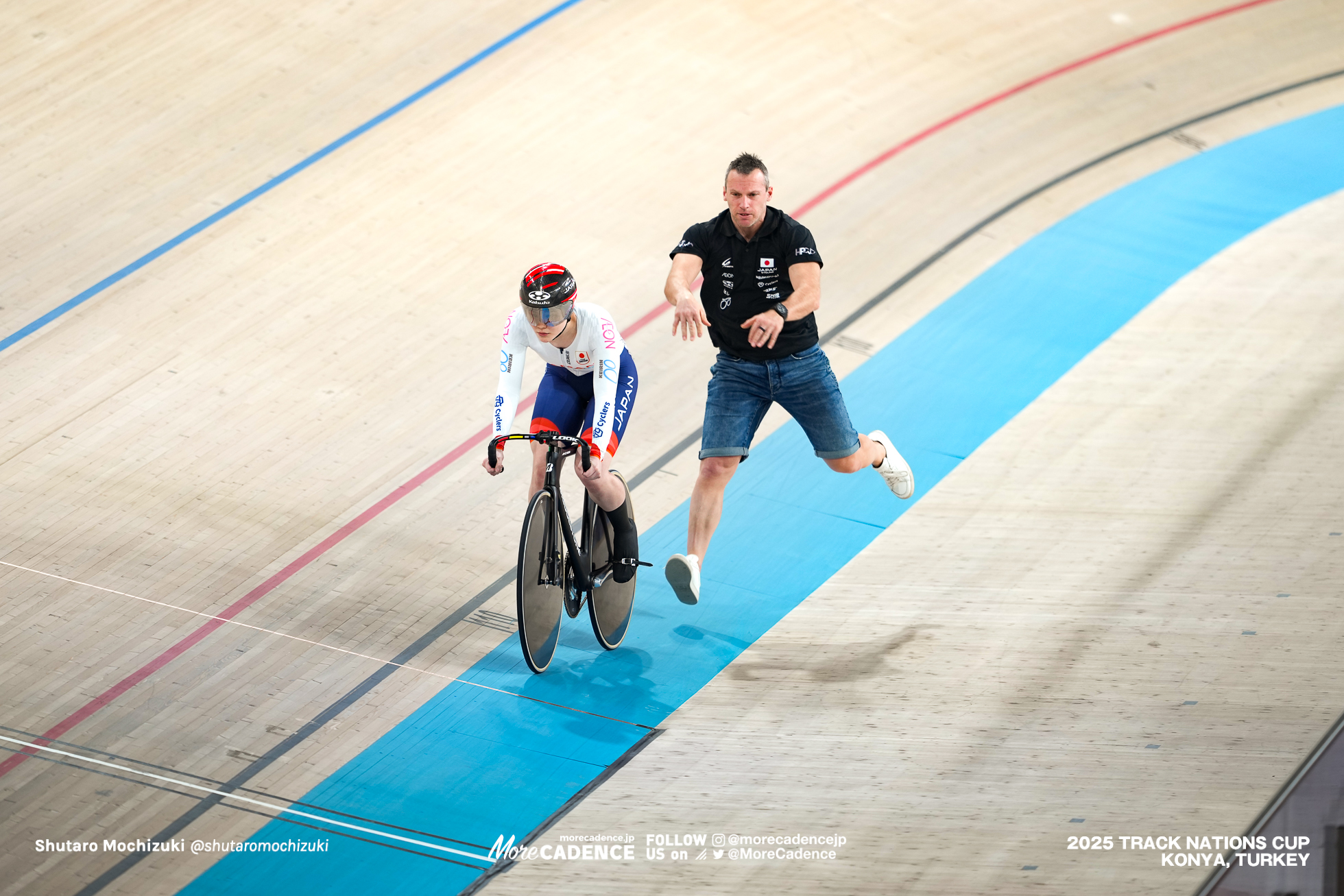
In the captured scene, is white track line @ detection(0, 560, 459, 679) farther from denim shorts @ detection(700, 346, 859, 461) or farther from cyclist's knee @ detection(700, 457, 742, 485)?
denim shorts @ detection(700, 346, 859, 461)

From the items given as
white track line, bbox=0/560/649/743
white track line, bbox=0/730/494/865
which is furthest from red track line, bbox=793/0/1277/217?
white track line, bbox=0/730/494/865

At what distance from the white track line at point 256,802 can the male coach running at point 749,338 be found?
44.9 inches

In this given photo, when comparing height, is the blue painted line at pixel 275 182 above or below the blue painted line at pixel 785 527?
above

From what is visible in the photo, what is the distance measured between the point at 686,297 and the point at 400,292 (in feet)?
8.94

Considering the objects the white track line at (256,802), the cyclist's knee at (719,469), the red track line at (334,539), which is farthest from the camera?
the cyclist's knee at (719,469)

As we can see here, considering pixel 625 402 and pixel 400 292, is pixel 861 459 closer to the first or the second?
pixel 625 402

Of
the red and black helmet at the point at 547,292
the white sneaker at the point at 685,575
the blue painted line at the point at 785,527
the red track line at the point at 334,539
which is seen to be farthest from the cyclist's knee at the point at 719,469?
the red track line at the point at 334,539

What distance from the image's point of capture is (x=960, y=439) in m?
5.40

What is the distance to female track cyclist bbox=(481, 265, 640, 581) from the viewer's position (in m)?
3.62

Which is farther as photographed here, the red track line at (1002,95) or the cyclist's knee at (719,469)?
the red track line at (1002,95)

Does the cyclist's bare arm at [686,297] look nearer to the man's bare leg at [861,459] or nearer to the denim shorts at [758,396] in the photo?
the denim shorts at [758,396]

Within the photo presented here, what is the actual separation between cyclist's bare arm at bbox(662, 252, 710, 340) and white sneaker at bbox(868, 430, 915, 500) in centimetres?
105

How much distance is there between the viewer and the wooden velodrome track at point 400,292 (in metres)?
3.63

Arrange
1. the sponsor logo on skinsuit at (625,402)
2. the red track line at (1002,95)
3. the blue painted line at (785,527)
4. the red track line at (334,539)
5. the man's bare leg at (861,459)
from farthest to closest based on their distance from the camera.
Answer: the red track line at (1002,95)
the man's bare leg at (861,459)
the sponsor logo on skinsuit at (625,402)
the red track line at (334,539)
the blue painted line at (785,527)
